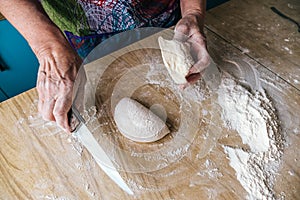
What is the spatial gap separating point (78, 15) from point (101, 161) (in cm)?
44

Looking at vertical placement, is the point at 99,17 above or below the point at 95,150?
above

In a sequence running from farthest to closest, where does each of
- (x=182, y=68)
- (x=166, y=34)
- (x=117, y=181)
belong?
(x=166, y=34) < (x=182, y=68) < (x=117, y=181)

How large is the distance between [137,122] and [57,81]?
19 centimetres

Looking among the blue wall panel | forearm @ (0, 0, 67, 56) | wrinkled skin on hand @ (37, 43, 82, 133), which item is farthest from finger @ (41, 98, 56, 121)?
the blue wall panel

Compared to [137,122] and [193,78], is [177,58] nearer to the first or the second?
[193,78]

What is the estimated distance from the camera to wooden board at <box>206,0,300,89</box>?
88 centimetres

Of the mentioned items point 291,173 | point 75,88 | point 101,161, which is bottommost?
point 291,173

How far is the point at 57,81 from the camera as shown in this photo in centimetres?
68

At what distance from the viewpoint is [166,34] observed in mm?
876

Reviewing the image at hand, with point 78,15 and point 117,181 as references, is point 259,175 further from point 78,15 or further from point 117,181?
point 78,15

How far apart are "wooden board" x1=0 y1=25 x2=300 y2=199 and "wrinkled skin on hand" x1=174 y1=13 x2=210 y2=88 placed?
0.07 meters

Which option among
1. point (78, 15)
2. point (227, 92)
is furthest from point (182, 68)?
point (78, 15)

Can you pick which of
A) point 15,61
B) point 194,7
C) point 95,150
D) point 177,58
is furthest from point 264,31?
point 15,61

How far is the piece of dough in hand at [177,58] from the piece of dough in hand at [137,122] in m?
0.11
